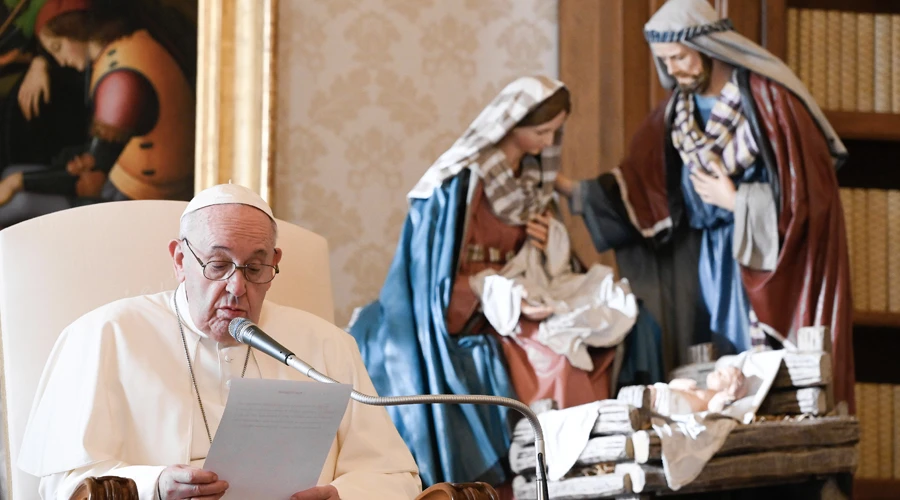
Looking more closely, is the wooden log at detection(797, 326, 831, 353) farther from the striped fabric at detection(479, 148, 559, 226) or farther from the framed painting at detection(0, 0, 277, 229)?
the framed painting at detection(0, 0, 277, 229)

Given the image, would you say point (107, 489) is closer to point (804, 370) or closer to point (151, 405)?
point (151, 405)

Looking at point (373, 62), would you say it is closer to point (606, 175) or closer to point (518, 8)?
point (518, 8)

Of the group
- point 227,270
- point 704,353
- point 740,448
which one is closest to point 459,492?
point 227,270

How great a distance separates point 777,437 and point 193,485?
2.57 m

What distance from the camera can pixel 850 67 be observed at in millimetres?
5926

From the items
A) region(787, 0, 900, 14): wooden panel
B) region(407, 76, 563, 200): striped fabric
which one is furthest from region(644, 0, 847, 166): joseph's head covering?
region(787, 0, 900, 14): wooden panel

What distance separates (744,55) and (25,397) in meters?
3.34

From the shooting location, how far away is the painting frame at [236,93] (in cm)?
Answer: 518

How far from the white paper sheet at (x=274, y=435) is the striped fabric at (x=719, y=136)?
126 inches

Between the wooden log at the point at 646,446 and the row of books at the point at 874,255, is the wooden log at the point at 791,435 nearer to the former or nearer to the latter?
the wooden log at the point at 646,446

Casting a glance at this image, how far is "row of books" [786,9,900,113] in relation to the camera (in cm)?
590

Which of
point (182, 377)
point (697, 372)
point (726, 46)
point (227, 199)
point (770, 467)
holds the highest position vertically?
point (726, 46)

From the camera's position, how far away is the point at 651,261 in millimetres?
5387

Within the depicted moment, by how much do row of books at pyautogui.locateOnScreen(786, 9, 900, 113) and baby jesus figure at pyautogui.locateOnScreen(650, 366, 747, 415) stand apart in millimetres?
2057
